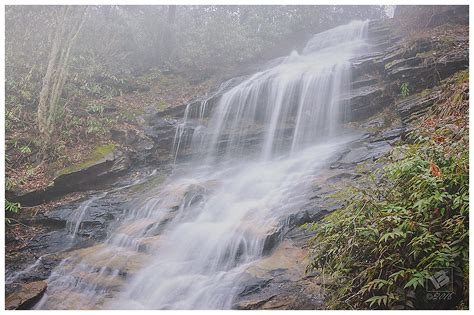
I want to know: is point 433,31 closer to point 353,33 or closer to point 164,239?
point 353,33

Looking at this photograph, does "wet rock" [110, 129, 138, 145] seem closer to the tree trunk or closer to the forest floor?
the forest floor

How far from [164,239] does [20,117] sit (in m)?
4.57

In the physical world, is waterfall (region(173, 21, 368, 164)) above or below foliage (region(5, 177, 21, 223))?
above

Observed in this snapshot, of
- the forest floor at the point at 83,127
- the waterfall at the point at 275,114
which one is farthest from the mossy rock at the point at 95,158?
the waterfall at the point at 275,114

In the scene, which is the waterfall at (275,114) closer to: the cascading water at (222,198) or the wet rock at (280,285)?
the cascading water at (222,198)

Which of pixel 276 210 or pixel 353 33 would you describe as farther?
pixel 353 33

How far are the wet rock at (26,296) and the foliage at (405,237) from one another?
10.2ft

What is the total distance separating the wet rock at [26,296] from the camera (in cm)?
404

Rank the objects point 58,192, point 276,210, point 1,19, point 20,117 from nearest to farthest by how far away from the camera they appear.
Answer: point 1,19
point 276,210
point 58,192
point 20,117

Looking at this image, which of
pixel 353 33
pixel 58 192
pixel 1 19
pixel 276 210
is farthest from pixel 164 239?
pixel 353 33

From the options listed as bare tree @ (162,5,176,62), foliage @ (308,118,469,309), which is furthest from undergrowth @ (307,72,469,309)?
bare tree @ (162,5,176,62)

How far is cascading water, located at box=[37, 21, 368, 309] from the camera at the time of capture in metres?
4.36

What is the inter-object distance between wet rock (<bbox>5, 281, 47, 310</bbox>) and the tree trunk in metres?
3.43
